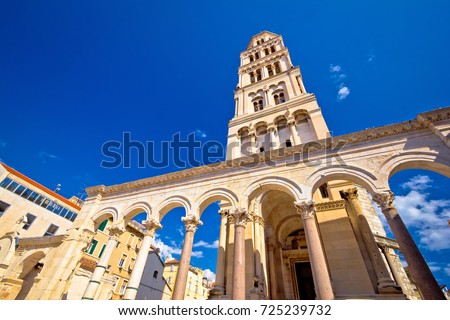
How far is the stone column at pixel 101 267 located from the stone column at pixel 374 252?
13.0 m

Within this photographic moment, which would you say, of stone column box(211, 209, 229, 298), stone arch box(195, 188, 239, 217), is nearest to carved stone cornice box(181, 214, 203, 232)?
stone arch box(195, 188, 239, 217)

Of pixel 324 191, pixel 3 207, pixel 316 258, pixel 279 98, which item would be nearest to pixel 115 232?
pixel 316 258

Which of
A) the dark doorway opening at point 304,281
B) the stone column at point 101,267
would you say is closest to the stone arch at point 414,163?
the dark doorway opening at point 304,281

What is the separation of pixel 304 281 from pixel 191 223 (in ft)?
28.0

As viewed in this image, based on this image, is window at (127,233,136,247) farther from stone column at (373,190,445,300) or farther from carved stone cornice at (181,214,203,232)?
stone column at (373,190,445,300)

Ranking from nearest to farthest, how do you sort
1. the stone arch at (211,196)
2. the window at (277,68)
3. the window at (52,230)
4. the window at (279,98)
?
the stone arch at (211,196)
the window at (279,98)
the window at (277,68)
the window at (52,230)

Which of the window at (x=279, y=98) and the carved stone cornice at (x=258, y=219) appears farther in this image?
the window at (x=279, y=98)

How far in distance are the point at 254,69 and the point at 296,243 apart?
20.4 metres

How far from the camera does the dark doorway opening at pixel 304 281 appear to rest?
12.5m

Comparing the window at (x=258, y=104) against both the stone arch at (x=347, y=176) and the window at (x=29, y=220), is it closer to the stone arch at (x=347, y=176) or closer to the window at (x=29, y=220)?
the stone arch at (x=347, y=176)

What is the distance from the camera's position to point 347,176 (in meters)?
8.80

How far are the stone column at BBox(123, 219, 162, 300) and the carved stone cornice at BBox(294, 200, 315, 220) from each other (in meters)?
7.47
